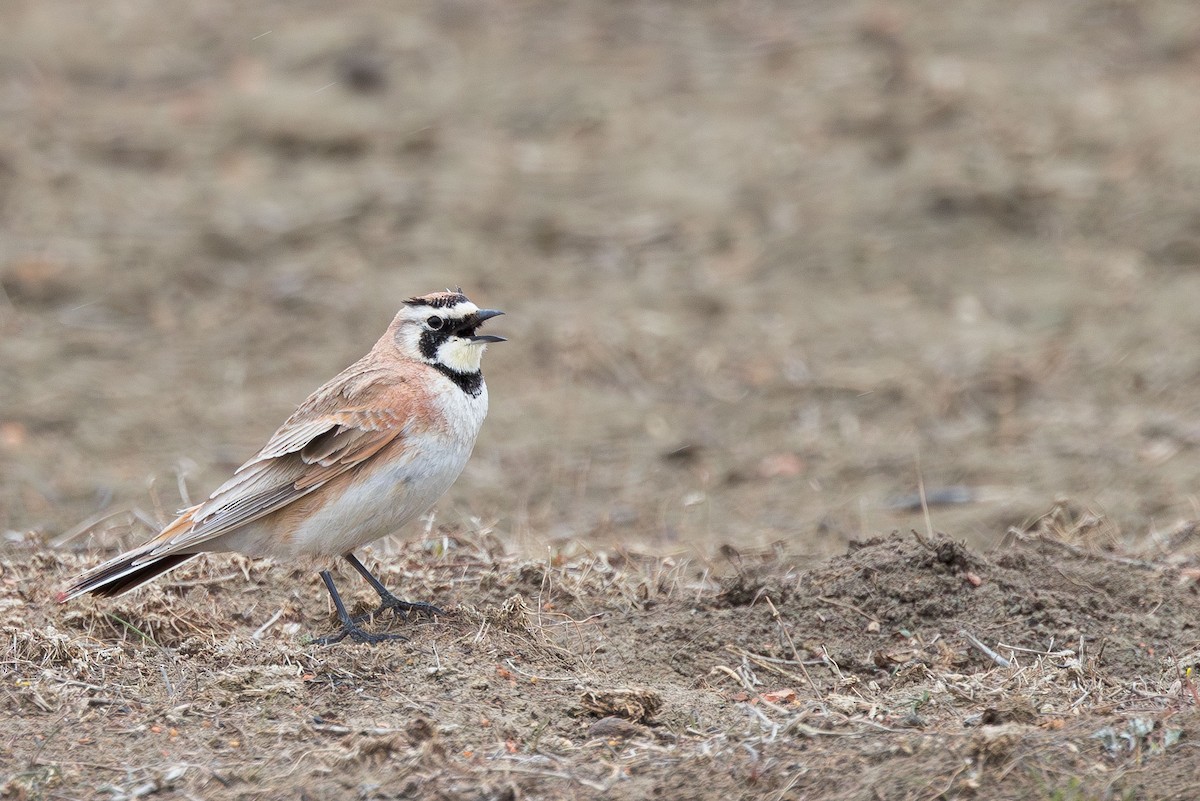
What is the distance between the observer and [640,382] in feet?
38.7

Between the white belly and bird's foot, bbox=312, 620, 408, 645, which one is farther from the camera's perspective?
the white belly

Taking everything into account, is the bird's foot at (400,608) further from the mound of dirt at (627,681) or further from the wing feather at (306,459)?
the wing feather at (306,459)

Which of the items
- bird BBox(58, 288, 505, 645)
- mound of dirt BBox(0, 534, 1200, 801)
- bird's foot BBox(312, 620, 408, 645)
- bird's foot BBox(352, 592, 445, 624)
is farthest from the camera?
bird's foot BBox(352, 592, 445, 624)

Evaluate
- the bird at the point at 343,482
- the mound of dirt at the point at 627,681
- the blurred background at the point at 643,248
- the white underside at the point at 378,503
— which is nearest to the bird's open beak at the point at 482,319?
the bird at the point at 343,482

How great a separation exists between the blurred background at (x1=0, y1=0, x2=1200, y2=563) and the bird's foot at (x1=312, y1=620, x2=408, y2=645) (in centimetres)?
149

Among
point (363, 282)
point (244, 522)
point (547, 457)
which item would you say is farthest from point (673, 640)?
point (363, 282)

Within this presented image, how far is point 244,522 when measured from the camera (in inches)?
264

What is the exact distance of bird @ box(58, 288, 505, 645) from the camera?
21.8ft

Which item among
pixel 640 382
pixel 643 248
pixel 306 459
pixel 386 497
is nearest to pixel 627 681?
pixel 386 497

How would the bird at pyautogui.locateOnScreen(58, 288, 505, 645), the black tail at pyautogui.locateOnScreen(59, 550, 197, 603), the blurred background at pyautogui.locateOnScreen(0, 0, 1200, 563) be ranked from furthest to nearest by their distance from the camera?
the blurred background at pyautogui.locateOnScreen(0, 0, 1200, 563), the bird at pyautogui.locateOnScreen(58, 288, 505, 645), the black tail at pyautogui.locateOnScreen(59, 550, 197, 603)

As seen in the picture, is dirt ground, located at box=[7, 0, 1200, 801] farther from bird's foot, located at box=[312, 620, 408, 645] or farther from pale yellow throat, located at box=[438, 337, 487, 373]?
pale yellow throat, located at box=[438, 337, 487, 373]

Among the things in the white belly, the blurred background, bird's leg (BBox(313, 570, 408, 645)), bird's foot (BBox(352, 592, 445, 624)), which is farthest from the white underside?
the blurred background

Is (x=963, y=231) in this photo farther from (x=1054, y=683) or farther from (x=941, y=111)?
(x=1054, y=683)

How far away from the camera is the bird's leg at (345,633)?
654 centimetres
